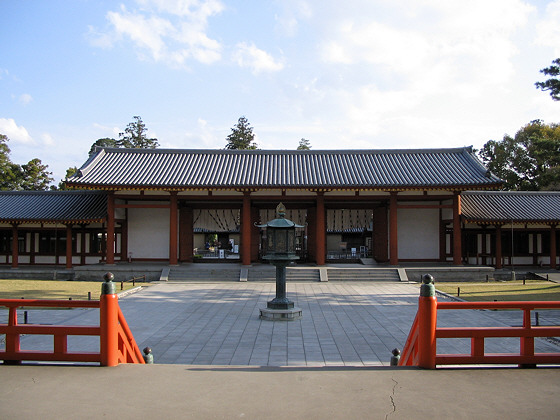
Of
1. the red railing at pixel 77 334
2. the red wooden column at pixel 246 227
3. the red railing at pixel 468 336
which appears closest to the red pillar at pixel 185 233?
the red wooden column at pixel 246 227

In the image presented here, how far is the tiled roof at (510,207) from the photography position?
72.3 feet

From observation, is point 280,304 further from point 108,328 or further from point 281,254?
point 108,328

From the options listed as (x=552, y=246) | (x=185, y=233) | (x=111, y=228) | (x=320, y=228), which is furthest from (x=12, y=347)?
(x=552, y=246)

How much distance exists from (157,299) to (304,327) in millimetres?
6612

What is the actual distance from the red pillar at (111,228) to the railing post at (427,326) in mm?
18459

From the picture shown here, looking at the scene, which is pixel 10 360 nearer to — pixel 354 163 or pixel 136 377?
pixel 136 377

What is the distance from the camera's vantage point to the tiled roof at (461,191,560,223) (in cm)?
2205

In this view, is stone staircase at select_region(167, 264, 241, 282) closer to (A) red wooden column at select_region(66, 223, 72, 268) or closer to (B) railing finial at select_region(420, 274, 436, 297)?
(A) red wooden column at select_region(66, 223, 72, 268)

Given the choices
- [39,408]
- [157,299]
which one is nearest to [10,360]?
[39,408]

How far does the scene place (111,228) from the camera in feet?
69.4

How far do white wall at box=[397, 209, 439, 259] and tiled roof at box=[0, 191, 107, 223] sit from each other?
1546 centimetres

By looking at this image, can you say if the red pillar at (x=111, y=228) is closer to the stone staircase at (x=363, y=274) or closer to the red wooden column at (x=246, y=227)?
the red wooden column at (x=246, y=227)

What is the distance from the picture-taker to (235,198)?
73.0 ft

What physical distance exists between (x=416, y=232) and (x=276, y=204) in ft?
25.0
